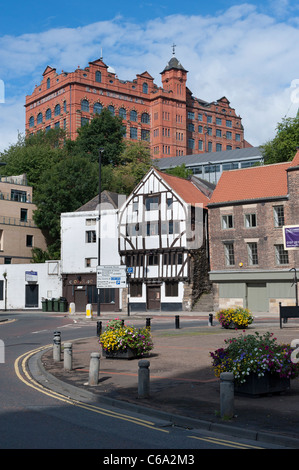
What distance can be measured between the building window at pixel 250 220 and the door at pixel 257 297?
5069mm

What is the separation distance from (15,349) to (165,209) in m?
31.7

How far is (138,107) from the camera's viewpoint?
11056cm

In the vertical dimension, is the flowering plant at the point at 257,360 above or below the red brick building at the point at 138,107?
below

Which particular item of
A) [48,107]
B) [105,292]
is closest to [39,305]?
[105,292]

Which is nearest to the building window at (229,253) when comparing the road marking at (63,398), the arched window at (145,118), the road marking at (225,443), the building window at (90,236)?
the building window at (90,236)

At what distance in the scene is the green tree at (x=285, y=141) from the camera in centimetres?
6162

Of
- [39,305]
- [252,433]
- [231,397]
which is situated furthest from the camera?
[39,305]

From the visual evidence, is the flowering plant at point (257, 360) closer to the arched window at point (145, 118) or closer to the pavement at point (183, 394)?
the pavement at point (183, 394)

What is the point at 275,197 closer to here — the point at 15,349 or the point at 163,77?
the point at 15,349

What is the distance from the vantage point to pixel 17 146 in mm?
89562

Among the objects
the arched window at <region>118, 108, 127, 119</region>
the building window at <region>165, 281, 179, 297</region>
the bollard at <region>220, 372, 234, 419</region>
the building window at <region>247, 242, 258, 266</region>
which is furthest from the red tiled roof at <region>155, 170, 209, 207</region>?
the arched window at <region>118, 108, 127, 119</region>

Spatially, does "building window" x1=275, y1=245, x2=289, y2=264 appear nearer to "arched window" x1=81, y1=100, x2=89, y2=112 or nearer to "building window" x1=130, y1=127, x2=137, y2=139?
"arched window" x1=81, y1=100, x2=89, y2=112

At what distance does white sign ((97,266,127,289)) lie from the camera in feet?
92.3

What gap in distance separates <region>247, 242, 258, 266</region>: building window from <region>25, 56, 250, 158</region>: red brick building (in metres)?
58.1
